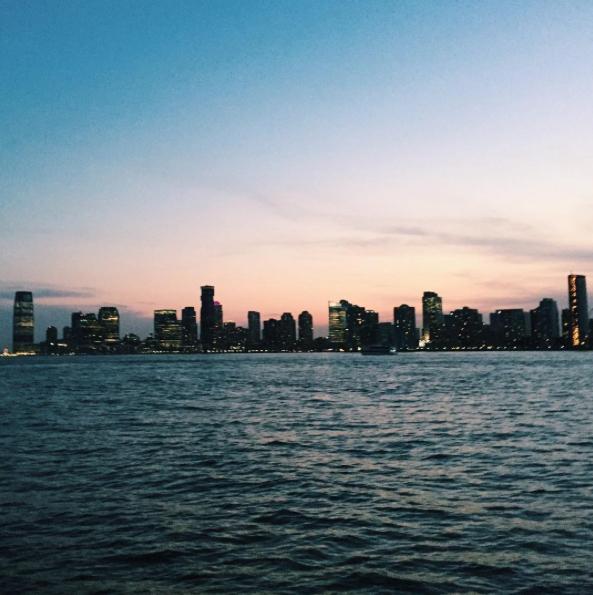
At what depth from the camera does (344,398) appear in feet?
229

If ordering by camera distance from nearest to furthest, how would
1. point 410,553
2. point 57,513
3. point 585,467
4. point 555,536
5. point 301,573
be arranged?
1. point 301,573
2. point 410,553
3. point 555,536
4. point 57,513
5. point 585,467

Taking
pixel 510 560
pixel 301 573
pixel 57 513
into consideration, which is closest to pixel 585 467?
pixel 510 560

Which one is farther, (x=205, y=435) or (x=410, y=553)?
(x=205, y=435)

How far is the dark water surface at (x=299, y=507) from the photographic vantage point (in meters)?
14.4

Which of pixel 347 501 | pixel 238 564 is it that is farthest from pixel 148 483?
pixel 238 564

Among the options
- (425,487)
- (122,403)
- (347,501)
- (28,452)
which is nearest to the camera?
(347,501)

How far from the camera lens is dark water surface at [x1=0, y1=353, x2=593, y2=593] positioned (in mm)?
14406

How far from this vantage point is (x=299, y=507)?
20.8 m

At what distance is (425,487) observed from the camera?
23.7 metres

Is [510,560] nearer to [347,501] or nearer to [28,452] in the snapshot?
[347,501]

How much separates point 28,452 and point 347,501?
20.4 meters

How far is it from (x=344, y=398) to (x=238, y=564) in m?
55.3

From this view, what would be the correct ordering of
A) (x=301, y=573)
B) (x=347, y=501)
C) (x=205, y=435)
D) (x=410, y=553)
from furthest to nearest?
(x=205, y=435), (x=347, y=501), (x=410, y=553), (x=301, y=573)

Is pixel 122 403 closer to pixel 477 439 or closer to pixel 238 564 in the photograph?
Result: pixel 477 439
